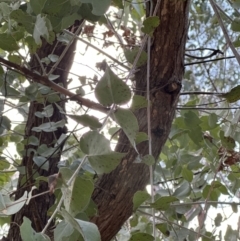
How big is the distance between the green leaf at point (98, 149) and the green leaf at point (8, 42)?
0.18m

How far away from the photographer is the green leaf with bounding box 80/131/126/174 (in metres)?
0.36

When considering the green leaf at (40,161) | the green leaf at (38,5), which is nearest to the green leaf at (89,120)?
the green leaf at (38,5)

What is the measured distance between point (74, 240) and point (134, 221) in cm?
43

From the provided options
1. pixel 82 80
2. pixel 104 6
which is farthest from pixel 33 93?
pixel 104 6

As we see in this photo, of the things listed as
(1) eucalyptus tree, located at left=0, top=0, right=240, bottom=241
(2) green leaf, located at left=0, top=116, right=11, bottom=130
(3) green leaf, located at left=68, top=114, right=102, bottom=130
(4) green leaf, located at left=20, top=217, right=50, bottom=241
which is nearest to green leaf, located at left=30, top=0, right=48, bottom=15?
(1) eucalyptus tree, located at left=0, top=0, right=240, bottom=241

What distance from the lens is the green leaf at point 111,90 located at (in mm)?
353

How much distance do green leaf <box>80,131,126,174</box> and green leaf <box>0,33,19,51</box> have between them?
0.18 meters

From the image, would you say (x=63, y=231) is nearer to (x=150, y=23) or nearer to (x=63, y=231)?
(x=63, y=231)

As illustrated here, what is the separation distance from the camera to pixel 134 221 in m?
0.78

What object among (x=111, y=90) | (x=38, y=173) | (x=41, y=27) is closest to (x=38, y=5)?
(x=41, y=27)

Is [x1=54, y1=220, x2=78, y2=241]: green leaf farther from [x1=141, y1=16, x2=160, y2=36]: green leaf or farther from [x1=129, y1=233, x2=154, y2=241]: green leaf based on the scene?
[x1=141, y1=16, x2=160, y2=36]: green leaf

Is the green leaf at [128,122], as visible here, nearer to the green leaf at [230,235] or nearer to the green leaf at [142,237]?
the green leaf at [142,237]

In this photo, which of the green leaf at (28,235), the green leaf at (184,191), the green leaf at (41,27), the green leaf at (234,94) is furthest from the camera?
the green leaf at (184,191)

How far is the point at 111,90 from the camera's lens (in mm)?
359
